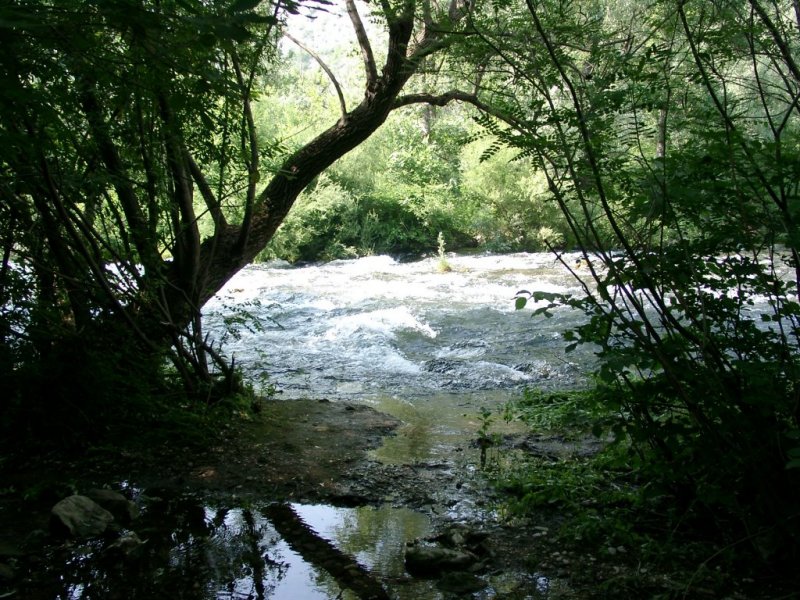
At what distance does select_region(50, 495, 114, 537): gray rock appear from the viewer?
3.29 m

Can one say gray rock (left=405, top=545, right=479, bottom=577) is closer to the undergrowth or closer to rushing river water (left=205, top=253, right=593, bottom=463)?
the undergrowth

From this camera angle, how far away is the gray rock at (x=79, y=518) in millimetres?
3291

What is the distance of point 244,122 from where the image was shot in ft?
15.9

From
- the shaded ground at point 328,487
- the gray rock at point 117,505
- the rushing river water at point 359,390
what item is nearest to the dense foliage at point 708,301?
the shaded ground at point 328,487

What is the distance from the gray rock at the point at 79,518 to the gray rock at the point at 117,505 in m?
0.07

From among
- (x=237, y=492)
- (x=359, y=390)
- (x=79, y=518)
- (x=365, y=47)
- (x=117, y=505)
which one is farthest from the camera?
(x=359, y=390)

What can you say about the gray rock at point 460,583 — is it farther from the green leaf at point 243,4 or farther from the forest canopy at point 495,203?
the green leaf at point 243,4

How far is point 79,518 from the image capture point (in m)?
3.34

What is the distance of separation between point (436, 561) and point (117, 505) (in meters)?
1.84

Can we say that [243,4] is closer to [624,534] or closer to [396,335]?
[624,534]

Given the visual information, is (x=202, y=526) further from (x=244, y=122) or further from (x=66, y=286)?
(x=244, y=122)

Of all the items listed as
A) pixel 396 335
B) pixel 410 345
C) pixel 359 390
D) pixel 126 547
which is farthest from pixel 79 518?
pixel 396 335

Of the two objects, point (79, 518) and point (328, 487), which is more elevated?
point (79, 518)

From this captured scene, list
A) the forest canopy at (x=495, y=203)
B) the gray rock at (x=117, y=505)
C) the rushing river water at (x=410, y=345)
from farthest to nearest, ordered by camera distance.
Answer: the rushing river water at (x=410, y=345)
the gray rock at (x=117, y=505)
the forest canopy at (x=495, y=203)
